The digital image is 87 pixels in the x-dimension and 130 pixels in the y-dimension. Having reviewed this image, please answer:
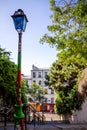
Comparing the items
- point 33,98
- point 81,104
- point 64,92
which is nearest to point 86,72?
point 81,104

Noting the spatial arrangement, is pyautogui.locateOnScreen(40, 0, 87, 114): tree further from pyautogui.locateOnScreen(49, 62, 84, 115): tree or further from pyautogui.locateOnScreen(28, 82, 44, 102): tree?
pyautogui.locateOnScreen(28, 82, 44, 102): tree

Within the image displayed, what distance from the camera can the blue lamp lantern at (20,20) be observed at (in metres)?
9.37

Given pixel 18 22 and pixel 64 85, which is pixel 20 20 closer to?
pixel 18 22

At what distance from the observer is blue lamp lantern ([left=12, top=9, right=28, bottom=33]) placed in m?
9.37

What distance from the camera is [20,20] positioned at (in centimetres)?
940

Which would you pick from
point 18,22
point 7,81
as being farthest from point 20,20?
point 7,81

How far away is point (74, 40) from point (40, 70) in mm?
84392

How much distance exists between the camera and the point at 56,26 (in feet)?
49.5

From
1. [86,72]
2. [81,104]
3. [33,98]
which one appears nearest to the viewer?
[86,72]

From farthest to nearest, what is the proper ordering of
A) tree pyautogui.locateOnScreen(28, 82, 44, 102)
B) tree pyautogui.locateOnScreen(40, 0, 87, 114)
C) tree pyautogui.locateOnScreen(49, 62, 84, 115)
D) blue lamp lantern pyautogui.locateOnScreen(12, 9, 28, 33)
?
tree pyautogui.locateOnScreen(28, 82, 44, 102) → tree pyautogui.locateOnScreen(49, 62, 84, 115) → tree pyautogui.locateOnScreen(40, 0, 87, 114) → blue lamp lantern pyautogui.locateOnScreen(12, 9, 28, 33)

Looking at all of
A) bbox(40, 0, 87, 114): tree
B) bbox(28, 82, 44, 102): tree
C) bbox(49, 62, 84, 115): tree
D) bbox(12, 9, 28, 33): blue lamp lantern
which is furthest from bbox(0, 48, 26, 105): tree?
bbox(28, 82, 44, 102): tree

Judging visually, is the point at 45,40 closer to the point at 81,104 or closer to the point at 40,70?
the point at 81,104

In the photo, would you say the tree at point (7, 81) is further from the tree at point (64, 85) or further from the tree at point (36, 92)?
the tree at point (36, 92)

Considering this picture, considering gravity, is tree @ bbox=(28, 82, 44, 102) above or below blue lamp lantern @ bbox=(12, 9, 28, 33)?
above
